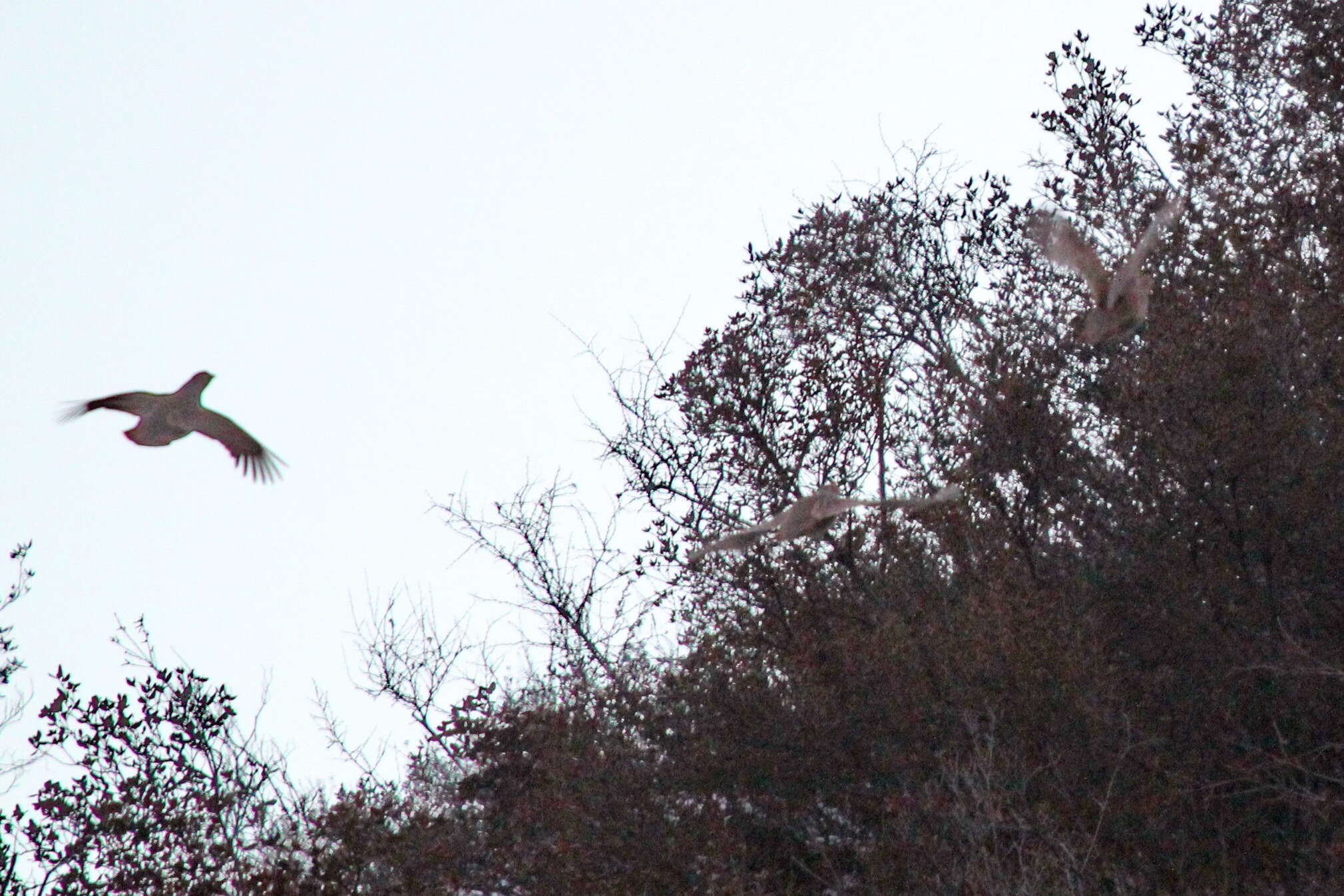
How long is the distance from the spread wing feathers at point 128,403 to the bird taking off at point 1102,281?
18.2 feet

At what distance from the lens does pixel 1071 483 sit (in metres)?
11.0

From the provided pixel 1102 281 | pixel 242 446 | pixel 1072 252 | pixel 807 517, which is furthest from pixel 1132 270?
pixel 242 446

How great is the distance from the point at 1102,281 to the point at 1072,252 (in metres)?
0.29

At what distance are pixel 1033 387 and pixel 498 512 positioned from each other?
542 centimetres

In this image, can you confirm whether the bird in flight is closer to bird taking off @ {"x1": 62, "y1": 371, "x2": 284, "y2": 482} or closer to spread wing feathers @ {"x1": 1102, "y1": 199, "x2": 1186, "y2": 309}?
spread wing feathers @ {"x1": 1102, "y1": 199, "x2": 1186, "y2": 309}

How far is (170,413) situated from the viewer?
8.94m

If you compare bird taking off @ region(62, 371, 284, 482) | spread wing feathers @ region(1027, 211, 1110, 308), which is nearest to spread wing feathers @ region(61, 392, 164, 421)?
bird taking off @ region(62, 371, 284, 482)

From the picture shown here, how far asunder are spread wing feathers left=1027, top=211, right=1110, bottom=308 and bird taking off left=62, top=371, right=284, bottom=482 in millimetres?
5154

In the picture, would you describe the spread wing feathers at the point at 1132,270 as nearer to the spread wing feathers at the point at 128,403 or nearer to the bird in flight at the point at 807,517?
the bird in flight at the point at 807,517

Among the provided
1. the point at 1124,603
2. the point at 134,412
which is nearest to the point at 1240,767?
the point at 1124,603

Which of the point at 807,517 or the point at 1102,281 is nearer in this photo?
the point at 1102,281

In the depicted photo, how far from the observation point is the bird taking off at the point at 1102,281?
33.1 ft

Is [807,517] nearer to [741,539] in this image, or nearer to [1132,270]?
[741,539]

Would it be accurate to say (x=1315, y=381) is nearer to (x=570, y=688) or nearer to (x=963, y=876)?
(x=963, y=876)
